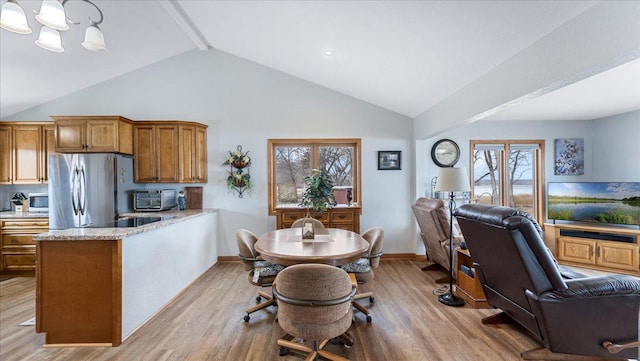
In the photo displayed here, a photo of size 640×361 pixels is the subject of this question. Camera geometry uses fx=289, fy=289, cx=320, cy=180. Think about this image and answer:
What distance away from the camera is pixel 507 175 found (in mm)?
5137

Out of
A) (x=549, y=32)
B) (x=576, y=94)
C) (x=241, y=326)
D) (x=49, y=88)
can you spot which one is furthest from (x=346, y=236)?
(x=49, y=88)

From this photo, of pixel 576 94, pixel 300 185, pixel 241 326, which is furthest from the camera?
pixel 300 185

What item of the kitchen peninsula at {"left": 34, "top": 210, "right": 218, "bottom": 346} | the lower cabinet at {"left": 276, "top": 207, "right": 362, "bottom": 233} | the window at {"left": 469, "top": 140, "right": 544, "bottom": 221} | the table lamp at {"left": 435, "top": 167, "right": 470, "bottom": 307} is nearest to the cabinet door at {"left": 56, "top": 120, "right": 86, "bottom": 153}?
the kitchen peninsula at {"left": 34, "top": 210, "right": 218, "bottom": 346}

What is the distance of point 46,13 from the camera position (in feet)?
6.75

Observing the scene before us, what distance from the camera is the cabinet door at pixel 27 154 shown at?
435cm

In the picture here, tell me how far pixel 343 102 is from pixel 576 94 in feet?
10.0

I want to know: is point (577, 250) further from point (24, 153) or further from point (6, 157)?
point (6, 157)

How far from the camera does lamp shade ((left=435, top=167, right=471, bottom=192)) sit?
3.18 meters

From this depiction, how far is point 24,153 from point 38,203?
2.58 ft

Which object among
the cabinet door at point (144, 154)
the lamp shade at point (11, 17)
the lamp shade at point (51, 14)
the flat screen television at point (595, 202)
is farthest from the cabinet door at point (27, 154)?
the flat screen television at point (595, 202)

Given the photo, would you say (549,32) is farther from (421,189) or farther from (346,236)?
(421,189)

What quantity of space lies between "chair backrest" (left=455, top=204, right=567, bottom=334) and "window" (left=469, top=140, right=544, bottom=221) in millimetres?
2948

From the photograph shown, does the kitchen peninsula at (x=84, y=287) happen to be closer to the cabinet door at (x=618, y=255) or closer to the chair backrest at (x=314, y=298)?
the chair backrest at (x=314, y=298)

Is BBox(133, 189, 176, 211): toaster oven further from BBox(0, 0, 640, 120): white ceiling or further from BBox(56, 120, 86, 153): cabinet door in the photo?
BBox(0, 0, 640, 120): white ceiling
